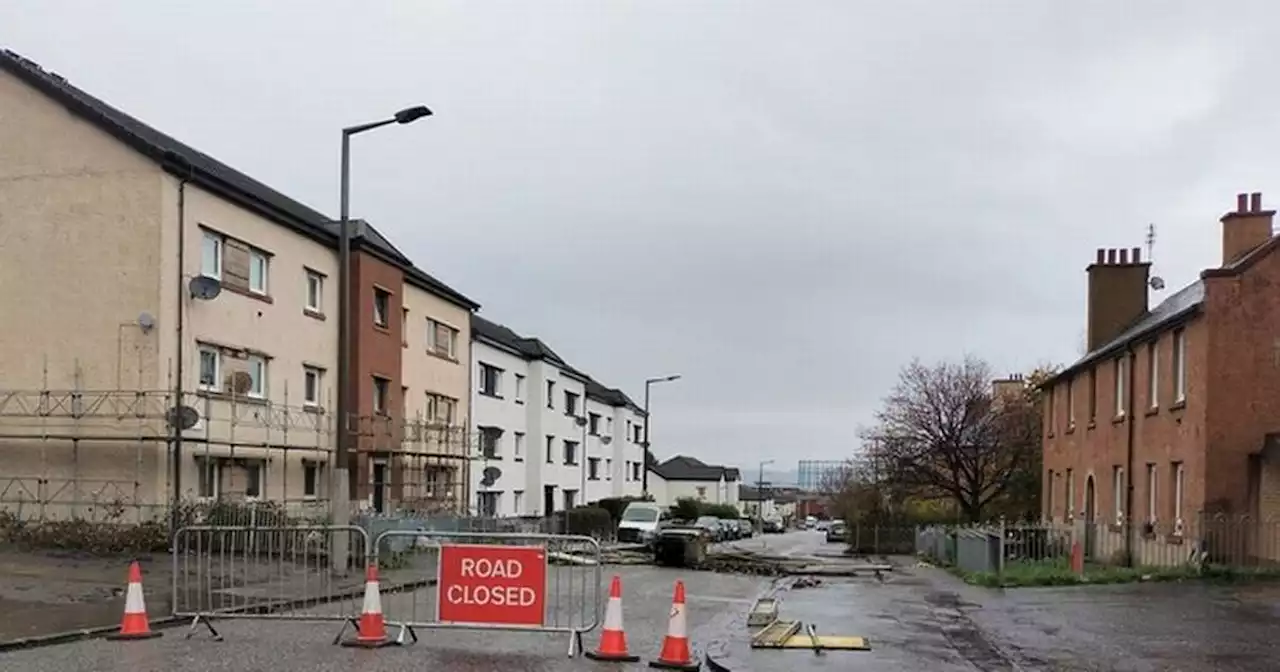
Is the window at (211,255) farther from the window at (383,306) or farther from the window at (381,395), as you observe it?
the window at (381,395)

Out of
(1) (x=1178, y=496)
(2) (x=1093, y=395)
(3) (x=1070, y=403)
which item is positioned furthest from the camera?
(3) (x=1070, y=403)

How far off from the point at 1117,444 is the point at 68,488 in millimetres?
24583

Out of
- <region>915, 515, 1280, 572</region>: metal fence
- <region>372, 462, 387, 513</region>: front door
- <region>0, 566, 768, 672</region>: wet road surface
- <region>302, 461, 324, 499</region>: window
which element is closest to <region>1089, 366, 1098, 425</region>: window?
<region>915, 515, 1280, 572</region>: metal fence

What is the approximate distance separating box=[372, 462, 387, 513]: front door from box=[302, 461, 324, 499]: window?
13.9 ft

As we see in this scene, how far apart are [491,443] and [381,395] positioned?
44.8 ft

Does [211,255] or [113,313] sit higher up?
[211,255]

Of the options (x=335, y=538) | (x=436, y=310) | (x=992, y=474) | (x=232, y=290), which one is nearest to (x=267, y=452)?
(x=232, y=290)

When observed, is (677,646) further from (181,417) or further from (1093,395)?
(1093,395)

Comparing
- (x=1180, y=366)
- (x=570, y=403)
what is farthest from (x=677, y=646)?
(x=570, y=403)

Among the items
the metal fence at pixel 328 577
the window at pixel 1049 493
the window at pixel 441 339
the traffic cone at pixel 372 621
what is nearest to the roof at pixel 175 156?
the window at pixel 441 339

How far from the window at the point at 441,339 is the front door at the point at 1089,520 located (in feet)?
68.7

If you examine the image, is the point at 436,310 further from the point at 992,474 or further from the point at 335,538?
the point at 992,474

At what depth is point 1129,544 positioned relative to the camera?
2648 cm

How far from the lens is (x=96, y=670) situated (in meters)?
9.88
